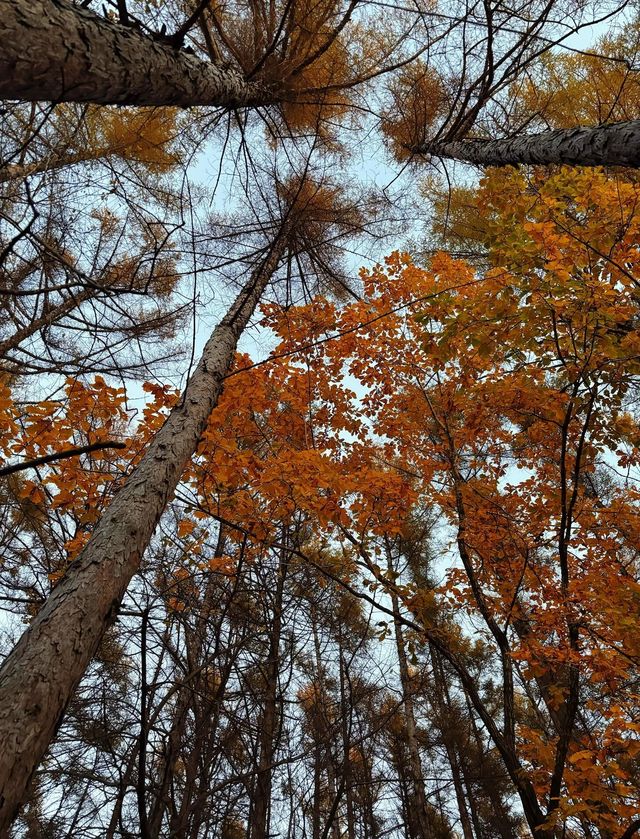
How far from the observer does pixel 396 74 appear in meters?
4.85

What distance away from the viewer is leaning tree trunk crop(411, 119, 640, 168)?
2.63 metres

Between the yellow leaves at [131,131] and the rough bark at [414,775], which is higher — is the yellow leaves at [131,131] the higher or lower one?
the higher one

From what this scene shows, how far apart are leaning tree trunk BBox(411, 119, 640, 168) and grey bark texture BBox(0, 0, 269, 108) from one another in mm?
2389

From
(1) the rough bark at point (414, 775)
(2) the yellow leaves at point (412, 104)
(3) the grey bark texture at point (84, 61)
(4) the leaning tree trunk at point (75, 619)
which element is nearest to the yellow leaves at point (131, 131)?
(2) the yellow leaves at point (412, 104)

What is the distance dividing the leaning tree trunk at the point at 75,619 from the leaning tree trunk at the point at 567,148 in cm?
235

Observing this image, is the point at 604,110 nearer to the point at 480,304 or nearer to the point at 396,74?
the point at 396,74

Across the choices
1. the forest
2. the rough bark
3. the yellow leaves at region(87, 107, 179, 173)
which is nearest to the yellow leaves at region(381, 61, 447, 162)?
the forest

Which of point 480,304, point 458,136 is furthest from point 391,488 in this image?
point 458,136

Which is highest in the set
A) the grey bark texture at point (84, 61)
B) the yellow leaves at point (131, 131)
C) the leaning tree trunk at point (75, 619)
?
the yellow leaves at point (131, 131)

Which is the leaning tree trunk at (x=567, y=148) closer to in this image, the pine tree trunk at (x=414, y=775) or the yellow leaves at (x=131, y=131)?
the yellow leaves at (x=131, y=131)

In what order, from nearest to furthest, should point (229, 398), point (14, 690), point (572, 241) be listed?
1. point (14, 690)
2. point (572, 241)
3. point (229, 398)

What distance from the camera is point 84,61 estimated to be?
1.55m

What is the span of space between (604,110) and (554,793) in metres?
7.66

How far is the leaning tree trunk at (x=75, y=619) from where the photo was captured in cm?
93
